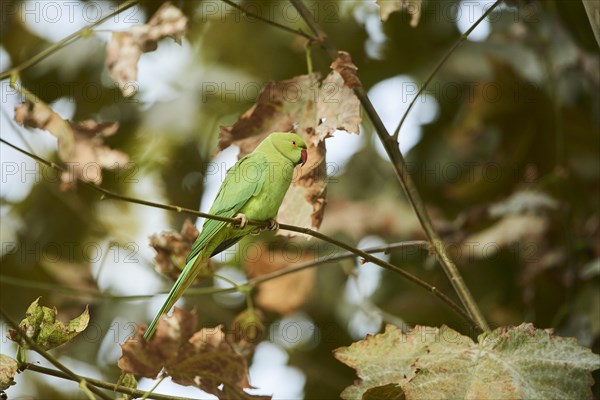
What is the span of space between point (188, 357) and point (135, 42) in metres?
1.29

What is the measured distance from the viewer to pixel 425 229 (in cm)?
244

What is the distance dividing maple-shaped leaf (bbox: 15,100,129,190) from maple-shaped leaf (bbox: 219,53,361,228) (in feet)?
1.56

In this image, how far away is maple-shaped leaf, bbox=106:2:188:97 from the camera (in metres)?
2.77

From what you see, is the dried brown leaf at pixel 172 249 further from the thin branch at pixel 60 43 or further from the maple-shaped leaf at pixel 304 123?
the thin branch at pixel 60 43

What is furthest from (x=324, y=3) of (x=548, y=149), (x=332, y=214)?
(x=548, y=149)

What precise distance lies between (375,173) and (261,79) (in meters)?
1.28

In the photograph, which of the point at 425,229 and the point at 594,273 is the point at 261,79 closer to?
the point at 594,273

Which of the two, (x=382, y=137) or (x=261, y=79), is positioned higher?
(x=261, y=79)

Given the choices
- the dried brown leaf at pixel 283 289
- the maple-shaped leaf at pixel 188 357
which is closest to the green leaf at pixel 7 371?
the maple-shaped leaf at pixel 188 357

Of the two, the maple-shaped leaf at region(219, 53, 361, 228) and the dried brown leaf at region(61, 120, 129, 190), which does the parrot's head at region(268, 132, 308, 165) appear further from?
the dried brown leaf at region(61, 120, 129, 190)

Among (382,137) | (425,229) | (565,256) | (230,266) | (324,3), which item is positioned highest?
(324,3)

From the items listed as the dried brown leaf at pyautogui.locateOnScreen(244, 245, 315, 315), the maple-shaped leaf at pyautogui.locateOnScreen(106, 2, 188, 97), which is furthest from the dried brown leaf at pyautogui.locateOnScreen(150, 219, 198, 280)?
the dried brown leaf at pyautogui.locateOnScreen(244, 245, 315, 315)

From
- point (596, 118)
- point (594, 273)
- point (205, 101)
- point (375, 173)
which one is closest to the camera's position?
point (594, 273)

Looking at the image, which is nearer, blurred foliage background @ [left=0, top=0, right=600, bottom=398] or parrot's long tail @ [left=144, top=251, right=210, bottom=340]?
parrot's long tail @ [left=144, top=251, right=210, bottom=340]
